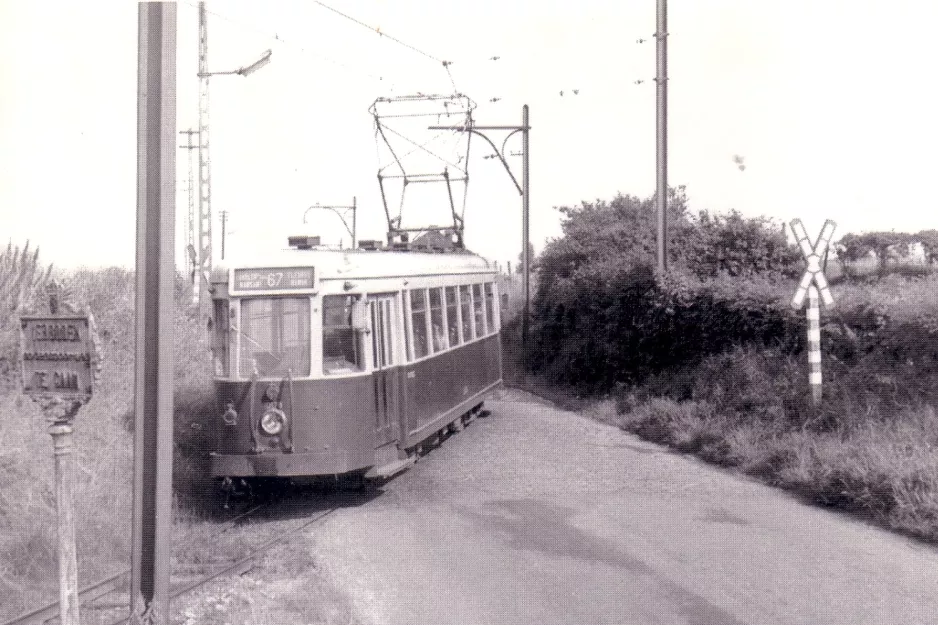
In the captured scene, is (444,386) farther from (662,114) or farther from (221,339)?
(662,114)

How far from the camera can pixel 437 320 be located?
44.0 ft

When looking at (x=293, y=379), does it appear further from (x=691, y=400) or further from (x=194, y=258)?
(x=194, y=258)

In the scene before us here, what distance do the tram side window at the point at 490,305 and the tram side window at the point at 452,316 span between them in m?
2.82

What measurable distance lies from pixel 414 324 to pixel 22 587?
219 inches

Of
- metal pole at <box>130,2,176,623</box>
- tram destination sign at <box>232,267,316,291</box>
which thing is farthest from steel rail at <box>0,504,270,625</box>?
tram destination sign at <box>232,267,316,291</box>

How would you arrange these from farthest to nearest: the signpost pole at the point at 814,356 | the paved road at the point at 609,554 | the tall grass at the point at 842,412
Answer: the signpost pole at the point at 814,356
the tall grass at the point at 842,412
the paved road at the point at 609,554

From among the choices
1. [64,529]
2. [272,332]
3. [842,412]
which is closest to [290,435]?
[272,332]

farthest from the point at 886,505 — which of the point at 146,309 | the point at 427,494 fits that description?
the point at 146,309

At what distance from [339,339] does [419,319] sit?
205 centimetres

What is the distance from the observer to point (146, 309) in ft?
21.7

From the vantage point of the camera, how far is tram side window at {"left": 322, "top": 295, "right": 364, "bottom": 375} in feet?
34.0

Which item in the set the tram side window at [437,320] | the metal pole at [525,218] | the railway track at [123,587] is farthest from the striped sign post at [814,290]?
the metal pole at [525,218]

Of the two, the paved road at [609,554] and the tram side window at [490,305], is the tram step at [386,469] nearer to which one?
the paved road at [609,554]

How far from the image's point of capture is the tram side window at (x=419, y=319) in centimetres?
1217
